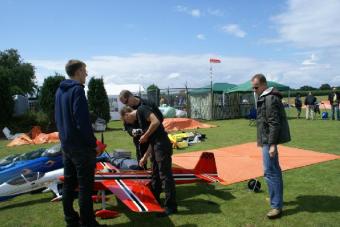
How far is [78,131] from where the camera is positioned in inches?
171

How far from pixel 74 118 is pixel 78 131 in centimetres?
17

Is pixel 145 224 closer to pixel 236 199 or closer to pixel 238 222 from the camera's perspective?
pixel 238 222

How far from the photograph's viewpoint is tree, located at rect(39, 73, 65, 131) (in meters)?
20.6

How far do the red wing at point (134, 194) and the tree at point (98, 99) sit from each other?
16.7 m

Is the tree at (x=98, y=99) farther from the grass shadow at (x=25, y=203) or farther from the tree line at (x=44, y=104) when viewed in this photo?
the grass shadow at (x=25, y=203)

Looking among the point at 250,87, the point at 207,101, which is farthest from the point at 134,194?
the point at 207,101

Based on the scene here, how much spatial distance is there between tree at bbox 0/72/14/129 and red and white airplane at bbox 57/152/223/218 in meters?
15.7

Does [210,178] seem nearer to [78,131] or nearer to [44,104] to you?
[78,131]

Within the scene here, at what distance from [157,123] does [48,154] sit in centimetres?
307

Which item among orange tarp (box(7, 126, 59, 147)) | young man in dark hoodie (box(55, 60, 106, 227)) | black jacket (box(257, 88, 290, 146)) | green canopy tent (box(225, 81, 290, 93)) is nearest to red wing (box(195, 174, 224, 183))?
black jacket (box(257, 88, 290, 146))

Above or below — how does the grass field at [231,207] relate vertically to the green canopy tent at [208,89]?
below

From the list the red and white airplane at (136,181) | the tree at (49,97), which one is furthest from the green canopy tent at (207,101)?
the red and white airplane at (136,181)

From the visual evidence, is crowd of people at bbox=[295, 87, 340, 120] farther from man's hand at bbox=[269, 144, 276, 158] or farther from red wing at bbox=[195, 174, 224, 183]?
man's hand at bbox=[269, 144, 276, 158]

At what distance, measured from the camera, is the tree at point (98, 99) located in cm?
2208
